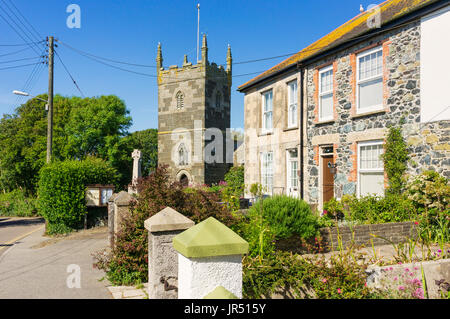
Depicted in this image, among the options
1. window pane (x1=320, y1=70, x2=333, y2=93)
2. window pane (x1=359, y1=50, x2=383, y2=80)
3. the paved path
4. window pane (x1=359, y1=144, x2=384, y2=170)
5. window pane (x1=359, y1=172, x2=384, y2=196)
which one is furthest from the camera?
window pane (x1=320, y1=70, x2=333, y2=93)

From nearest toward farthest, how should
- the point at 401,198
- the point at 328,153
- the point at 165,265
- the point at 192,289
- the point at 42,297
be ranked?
the point at 192,289 < the point at 165,265 < the point at 42,297 < the point at 401,198 < the point at 328,153

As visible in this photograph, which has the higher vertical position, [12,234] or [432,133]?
[432,133]

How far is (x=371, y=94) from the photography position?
35.4 feet

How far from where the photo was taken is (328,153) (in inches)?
484

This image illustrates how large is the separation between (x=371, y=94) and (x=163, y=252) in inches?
348

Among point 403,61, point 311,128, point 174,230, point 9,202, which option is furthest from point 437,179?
point 9,202

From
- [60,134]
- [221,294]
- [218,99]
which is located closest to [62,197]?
[221,294]

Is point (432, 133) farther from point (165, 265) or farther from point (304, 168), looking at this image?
point (165, 265)

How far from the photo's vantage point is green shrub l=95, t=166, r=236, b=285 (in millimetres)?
6535

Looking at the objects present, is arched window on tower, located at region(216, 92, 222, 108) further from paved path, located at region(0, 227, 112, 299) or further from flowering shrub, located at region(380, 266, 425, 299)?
flowering shrub, located at region(380, 266, 425, 299)

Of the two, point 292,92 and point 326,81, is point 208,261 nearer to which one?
point 326,81

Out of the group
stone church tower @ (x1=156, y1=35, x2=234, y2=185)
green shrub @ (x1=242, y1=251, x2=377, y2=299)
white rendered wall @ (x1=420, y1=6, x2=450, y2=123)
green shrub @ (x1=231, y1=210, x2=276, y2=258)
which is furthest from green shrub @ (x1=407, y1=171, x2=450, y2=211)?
stone church tower @ (x1=156, y1=35, x2=234, y2=185)

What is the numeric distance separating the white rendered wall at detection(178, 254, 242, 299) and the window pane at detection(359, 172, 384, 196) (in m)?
8.01

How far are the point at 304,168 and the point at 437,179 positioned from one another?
5.29 m
